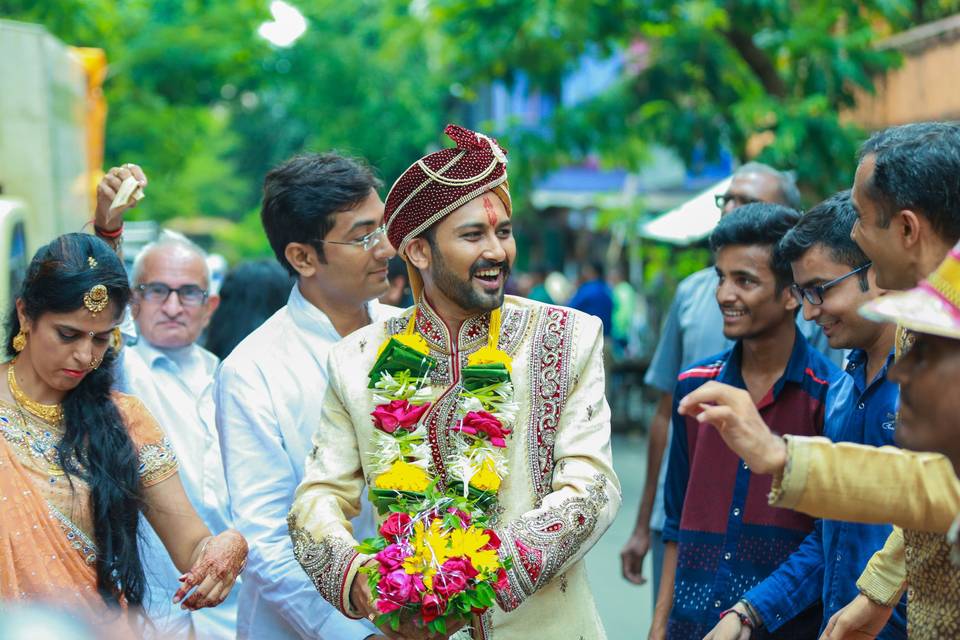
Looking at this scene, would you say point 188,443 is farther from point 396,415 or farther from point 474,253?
point 474,253

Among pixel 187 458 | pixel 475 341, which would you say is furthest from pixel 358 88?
pixel 475 341

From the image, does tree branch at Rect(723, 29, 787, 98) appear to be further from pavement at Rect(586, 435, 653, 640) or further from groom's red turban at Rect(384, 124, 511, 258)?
groom's red turban at Rect(384, 124, 511, 258)

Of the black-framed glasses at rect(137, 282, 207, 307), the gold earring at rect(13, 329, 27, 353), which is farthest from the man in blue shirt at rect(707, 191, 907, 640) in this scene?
the black-framed glasses at rect(137, 282, 207, 307)

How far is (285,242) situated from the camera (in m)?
4.19

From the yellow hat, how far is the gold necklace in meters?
2.26

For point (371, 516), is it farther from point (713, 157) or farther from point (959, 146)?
point (713, 157)

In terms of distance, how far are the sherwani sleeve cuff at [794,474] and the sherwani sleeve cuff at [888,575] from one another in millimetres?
649

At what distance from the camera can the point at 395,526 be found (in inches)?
117

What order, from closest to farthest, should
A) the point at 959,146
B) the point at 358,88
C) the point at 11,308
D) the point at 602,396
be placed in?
the point at 959,146, the point at 602,396, the point at 11,308, the point at 358,88

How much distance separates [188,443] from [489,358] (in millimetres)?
2119

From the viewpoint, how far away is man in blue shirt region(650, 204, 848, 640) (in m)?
3.74

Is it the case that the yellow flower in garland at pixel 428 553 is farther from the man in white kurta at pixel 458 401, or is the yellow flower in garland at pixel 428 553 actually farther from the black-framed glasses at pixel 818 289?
the black-framed glasses at pixel 818 289

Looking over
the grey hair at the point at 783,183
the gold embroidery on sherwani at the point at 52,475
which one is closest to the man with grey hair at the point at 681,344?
the grey hair at the point at 783,183

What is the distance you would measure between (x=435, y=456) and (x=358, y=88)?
18.4m
